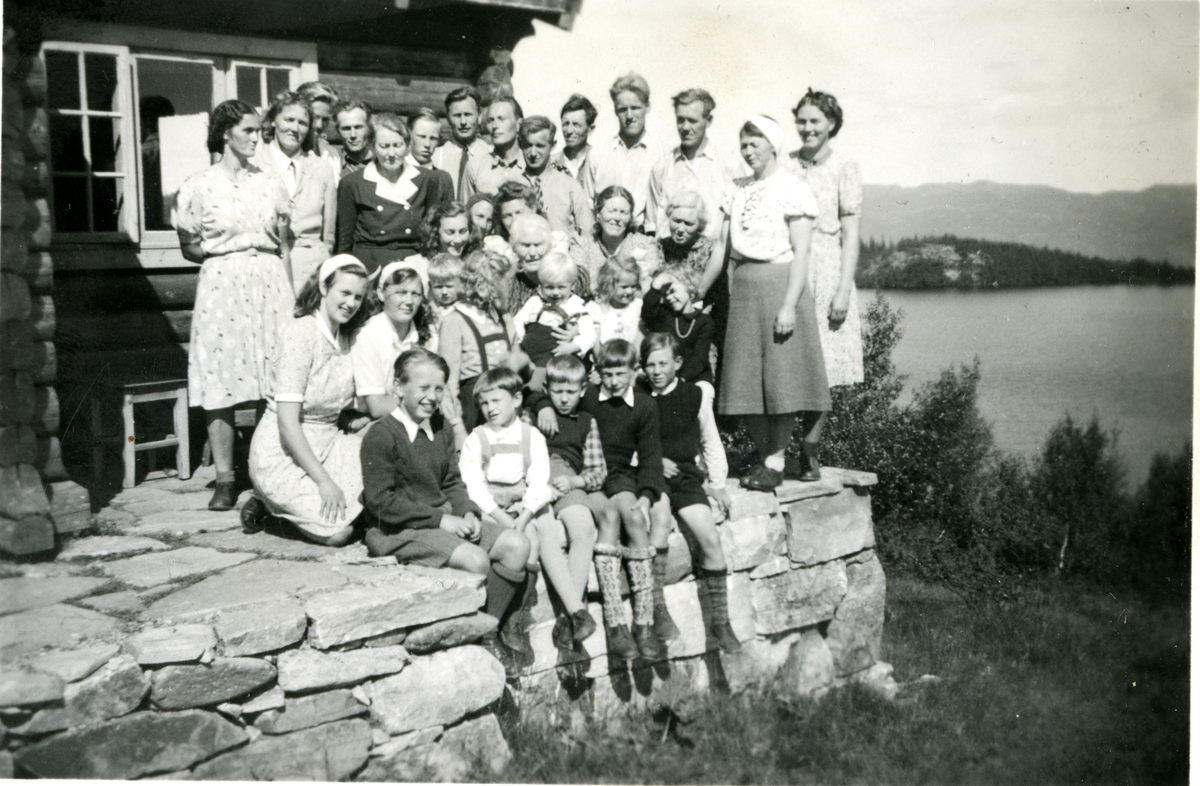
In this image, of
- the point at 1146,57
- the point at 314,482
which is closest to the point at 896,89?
the point at 1146,57

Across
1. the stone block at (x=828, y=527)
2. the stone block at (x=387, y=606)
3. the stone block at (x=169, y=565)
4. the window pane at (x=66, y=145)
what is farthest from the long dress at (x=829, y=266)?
the window pane at (x=66, y=145)

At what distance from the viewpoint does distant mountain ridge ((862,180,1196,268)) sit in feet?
18.1

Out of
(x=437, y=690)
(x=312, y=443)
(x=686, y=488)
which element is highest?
(x=312, y=443)

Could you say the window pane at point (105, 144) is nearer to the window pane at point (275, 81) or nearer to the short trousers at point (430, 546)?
the window pane at point (275, 81)

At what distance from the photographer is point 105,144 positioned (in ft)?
19.2

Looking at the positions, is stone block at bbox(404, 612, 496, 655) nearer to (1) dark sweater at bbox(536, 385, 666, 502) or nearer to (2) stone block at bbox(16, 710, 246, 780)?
(2) stone block at bbox(16, 710, 246, 780)

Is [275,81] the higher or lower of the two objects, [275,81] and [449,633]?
the higher

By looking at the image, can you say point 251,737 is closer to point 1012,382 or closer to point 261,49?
point 261,49

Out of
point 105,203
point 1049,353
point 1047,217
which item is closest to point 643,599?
point 105,203

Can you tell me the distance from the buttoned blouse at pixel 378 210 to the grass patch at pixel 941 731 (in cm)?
236

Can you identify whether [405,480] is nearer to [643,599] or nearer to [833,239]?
[643,599]

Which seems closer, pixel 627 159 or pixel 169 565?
pixel 169 565

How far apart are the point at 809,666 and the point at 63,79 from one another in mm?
5178

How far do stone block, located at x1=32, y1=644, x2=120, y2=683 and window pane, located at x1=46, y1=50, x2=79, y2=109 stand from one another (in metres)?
3.60
